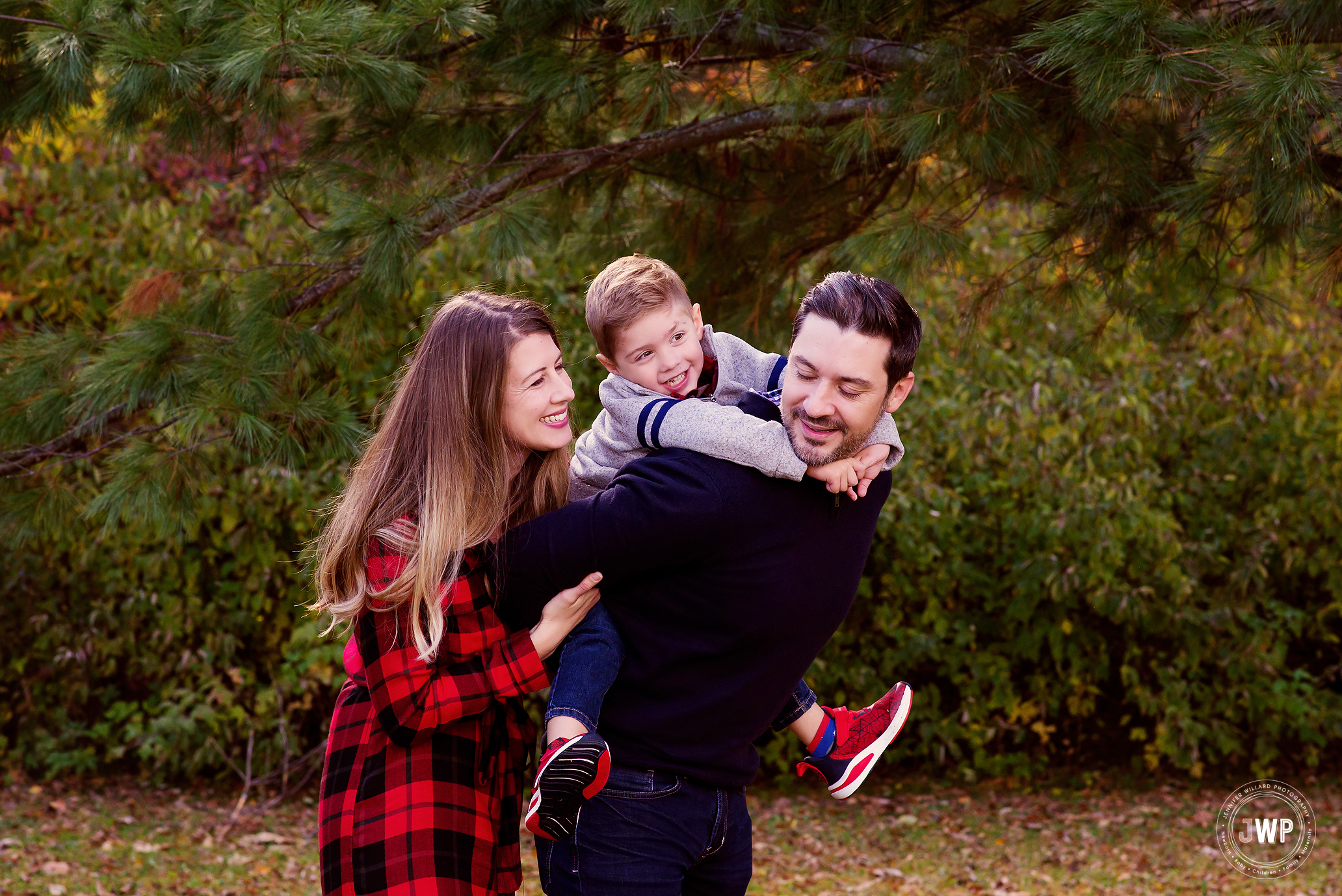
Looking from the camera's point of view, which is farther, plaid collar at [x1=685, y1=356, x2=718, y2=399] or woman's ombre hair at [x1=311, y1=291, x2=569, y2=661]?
plaid collar at [x1=685, y1=356, x2=718, y2=399]

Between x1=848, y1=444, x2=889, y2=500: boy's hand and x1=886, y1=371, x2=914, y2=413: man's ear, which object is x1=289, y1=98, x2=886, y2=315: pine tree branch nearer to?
x1=886, y1=371, x2=914, y2=413: man's ear

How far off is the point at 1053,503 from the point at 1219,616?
98 centimetres

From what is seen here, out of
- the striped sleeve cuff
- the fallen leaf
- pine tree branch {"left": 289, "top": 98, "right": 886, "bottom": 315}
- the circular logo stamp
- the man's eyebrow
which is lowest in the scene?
the fallen leaf

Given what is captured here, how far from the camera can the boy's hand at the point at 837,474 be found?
1.92m

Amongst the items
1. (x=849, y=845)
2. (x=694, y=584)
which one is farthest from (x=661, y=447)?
(x=849, y=845)

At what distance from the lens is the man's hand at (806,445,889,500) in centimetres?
192

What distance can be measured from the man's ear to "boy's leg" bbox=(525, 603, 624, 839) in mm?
587

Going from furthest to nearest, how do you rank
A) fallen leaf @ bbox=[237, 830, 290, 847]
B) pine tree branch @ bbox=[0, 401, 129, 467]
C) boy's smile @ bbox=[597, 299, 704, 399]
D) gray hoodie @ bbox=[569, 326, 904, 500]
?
fallen leaf @ bbox=[237, 830, 290, 847] < pine tree branch @ bbox=[0, 401, 129, 467] < boy's smile @ bbox=[597, 299, 704, 399] < gray hoodie @ bbox=[569, 326, 904, 500]

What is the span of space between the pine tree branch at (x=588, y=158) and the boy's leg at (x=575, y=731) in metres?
1.55

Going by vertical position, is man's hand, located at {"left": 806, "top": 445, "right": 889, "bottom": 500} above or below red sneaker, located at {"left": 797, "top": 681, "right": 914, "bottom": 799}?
above

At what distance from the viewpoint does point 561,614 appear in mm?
1938

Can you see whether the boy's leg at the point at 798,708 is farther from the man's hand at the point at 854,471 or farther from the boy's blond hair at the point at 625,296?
the boy's blond hair at the point at 625,296

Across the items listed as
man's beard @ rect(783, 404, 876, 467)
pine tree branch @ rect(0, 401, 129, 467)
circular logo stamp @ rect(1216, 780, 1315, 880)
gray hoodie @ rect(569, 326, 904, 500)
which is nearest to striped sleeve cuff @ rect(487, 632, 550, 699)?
gray hoodie @ rect(569, 326, 904, 500)

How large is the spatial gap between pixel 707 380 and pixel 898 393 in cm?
51
